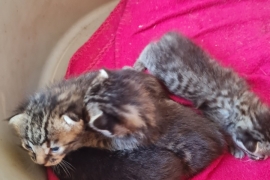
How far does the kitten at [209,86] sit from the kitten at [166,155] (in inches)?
4.5

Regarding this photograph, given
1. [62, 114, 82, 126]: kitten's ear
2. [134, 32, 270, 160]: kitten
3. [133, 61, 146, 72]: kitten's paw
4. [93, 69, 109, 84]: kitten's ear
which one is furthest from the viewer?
[133, 61, 146, 72]: kitten's paw

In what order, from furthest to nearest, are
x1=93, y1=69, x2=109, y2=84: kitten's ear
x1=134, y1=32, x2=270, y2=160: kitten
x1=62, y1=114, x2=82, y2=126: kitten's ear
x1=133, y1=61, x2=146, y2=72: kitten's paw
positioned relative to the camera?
x1=133, y1=61, x2=146, y2=72: kitten's paw < x1=134, y1=32, x2=270, y2=160: kitten < x1=93, y1=69, x2=109, y2=84: kitten's ear < x1=62, y1=114, x2=82, y2=126: kitten's ear

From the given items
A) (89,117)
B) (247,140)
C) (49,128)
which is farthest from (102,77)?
(247,140)

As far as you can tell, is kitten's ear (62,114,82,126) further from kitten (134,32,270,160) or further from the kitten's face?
kitten (134,32,270,160)

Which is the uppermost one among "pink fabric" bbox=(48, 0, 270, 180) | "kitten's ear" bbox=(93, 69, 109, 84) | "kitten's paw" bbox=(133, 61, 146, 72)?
"pink fabric" bbox=(48, 0, 270, 180)

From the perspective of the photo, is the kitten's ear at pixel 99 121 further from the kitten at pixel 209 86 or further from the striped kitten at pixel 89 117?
the kitten at pixel 209 86

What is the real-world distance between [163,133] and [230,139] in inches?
15.2

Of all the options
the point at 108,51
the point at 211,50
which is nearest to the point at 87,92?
the point at 108,51

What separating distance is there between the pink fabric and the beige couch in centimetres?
11

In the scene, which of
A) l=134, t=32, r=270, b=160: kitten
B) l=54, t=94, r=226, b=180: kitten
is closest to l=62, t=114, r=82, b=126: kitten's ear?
l=54, t=94, r=226, b=180: kitten

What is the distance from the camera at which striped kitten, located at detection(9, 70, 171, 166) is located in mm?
1566

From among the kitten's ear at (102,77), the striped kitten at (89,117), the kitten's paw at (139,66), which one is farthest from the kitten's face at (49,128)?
the kitten's paw at (139,66)

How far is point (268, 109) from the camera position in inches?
74.0

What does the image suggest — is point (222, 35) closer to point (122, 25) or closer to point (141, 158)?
point (122, 25)
